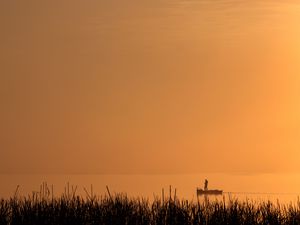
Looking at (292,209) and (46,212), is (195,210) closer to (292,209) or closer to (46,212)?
(292,209)

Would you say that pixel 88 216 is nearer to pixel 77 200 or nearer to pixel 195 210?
pixel 77 200

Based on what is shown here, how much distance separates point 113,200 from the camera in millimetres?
16734

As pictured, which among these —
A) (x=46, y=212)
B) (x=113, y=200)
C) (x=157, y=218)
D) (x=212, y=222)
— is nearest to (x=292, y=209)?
(x=212, y=222)

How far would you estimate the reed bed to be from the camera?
15594 mm

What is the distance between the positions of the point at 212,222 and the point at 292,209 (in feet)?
5.65

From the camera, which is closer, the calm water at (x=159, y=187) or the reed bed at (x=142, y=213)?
the reed bed at (x=142, y=213)

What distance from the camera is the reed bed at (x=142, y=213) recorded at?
A: 15.6 metres

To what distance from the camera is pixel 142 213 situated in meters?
16.2

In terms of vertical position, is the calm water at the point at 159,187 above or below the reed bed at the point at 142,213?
above

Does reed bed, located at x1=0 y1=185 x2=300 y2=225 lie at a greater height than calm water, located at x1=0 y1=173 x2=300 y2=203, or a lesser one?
lesser

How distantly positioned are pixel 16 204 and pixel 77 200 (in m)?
1.31

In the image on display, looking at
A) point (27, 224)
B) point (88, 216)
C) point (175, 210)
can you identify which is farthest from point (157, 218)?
point (27, 224)

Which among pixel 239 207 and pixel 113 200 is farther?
pixel 113 200

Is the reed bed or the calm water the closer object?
the reed bed
